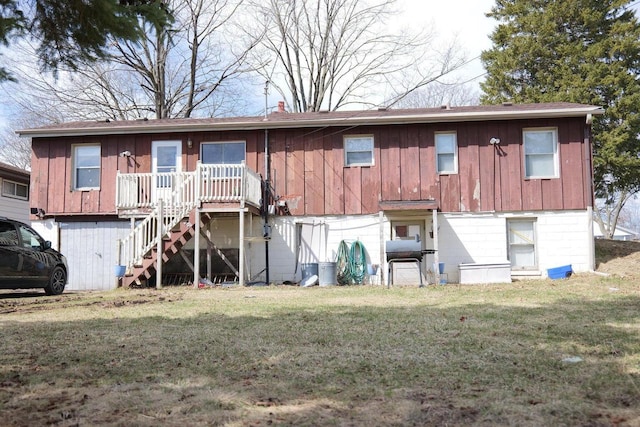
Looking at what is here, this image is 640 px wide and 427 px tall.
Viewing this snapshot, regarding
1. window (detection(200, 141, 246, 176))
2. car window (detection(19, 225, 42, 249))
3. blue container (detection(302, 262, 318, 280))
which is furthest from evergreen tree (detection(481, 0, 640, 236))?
car window (detection(19, 225, 42, 249))

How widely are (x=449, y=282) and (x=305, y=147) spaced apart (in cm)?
541

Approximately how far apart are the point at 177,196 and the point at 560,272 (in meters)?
9.81

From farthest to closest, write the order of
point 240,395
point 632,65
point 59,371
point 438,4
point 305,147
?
point 632,65 → point 438,4 → point 305,147 → point 59,371 → point 240,395

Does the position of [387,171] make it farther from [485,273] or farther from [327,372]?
[327,372]

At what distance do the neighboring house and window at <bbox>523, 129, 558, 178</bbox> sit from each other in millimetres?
17540

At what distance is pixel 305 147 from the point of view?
1448 centimetres

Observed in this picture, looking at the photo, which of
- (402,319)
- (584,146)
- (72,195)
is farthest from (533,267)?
(72,195)

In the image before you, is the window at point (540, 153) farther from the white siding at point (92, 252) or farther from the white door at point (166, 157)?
the white siding at point (92, 252)

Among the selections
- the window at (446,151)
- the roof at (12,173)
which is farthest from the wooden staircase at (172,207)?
the roof at (12,173)

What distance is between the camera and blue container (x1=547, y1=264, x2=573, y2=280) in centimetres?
1269

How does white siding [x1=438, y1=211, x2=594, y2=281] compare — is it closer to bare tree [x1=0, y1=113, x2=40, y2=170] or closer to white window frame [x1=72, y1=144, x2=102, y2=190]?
white window frame [x1=72, y1=144, x2=102, y2=190]

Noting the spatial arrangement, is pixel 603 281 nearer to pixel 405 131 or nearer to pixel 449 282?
pixel 449 282

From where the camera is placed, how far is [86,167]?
15195 mm

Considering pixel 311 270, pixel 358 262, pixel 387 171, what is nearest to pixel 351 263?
pixel 358 262
